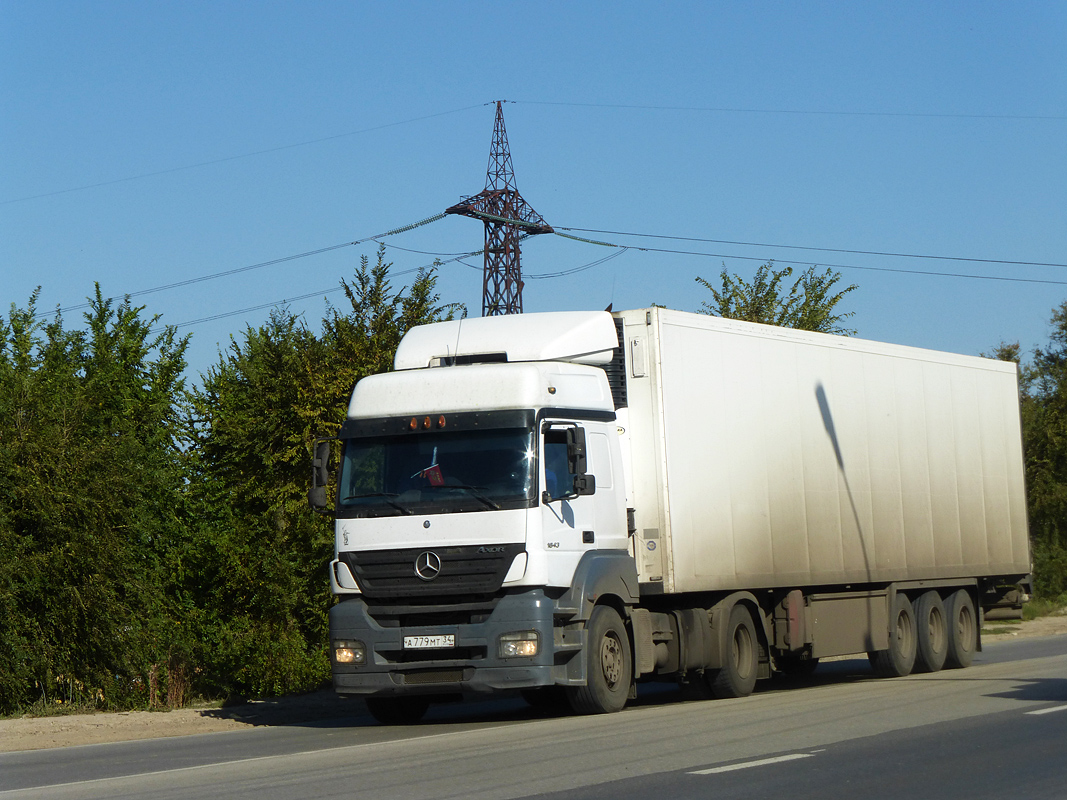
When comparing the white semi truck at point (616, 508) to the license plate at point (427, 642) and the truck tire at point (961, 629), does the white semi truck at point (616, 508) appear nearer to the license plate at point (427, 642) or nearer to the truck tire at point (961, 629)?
the license plate at point (427, 642)

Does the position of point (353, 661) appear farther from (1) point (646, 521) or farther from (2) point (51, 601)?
(2) point (51, 601)

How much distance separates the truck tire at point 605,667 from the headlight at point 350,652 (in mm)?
2068

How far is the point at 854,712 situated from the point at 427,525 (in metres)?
4.47

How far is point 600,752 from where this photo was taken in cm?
1040

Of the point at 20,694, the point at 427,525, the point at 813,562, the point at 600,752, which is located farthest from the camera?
the point at 20,694

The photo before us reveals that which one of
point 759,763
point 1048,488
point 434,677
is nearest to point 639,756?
point 759,763

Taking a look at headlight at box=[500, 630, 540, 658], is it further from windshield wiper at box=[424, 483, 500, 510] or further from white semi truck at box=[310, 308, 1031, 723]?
windshield wiper at box=[424, 483, 500, 510]

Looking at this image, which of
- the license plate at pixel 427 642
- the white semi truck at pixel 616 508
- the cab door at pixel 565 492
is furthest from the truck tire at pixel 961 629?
the license plate at pixel 427 642

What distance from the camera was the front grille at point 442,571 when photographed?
12805 millimetres

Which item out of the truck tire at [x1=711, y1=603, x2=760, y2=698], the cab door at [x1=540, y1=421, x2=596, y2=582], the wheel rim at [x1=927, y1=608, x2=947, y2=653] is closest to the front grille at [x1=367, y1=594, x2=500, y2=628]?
the cab door at [x1=540, y1=421, x2=596, y2=582]

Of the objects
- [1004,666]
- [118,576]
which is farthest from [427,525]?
[1004,666]

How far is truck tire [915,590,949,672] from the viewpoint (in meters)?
19.4

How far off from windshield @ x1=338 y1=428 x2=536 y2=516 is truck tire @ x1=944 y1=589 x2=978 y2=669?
32.4 ft

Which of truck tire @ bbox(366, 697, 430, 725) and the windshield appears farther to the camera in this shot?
truck tire @ bbox(366, 697, 430, 725)
